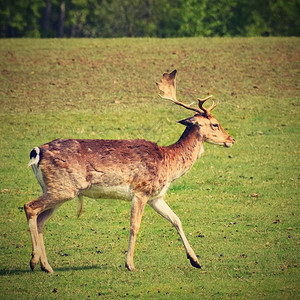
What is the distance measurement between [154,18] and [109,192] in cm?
3960

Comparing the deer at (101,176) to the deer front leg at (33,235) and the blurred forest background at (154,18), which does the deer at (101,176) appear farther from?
the blurred forest background at (154,18)

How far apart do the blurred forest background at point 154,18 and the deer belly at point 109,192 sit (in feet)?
108

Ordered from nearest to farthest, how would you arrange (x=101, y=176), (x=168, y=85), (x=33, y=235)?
(x=33, y=235) → (x=101, y=176) → (x=168, y=85)

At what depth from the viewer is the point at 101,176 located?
857 centimetres

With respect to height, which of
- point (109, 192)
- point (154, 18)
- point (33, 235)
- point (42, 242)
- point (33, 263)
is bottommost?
point (33, 263)

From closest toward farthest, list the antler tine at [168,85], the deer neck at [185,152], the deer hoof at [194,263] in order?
1. the deer hoof at [194,263]
2. the deer neck at [185,152]
3. the antler tine at [168,85]

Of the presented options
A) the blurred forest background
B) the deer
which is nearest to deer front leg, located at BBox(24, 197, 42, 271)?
the deer

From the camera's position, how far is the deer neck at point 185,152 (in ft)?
30.1

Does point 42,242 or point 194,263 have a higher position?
point 42,242

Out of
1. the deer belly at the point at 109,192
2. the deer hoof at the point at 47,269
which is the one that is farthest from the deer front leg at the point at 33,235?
the deer belly at the point at 109,192

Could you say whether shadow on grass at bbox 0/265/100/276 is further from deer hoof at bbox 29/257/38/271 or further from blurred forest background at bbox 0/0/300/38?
blurred forest background at bbox 0/0/300/38

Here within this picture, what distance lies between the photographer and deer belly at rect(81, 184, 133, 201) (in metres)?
8.62

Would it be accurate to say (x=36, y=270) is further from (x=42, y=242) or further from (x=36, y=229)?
(x=36, y=229)

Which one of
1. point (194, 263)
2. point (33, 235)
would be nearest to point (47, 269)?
point (33, 235)
